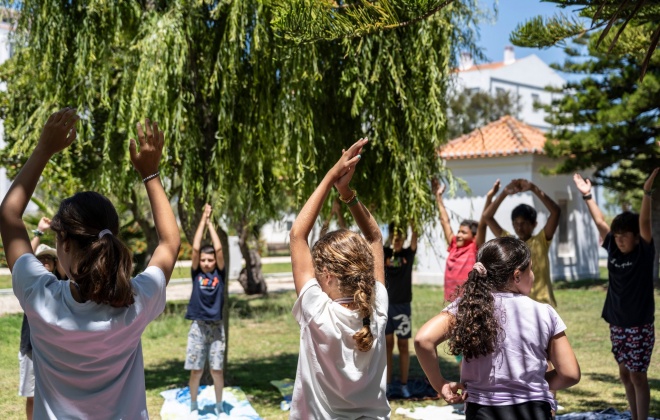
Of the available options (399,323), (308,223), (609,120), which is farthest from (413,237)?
(609,120)

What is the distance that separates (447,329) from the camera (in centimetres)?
331

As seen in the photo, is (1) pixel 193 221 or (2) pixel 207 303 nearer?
(2) pixel 207 303

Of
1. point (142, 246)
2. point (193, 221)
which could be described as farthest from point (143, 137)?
point (142, 246)

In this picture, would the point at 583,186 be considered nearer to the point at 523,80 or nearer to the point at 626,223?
the point at 626,223

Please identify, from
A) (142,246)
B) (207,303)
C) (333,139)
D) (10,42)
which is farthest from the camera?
(142,246)

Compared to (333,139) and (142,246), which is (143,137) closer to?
(333,139)

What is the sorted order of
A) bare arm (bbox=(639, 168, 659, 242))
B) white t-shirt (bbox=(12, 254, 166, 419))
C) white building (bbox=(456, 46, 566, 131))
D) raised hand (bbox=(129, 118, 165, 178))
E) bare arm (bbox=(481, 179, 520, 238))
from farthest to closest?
1. white building (bbox=(456, 46, 566, 131))
2. bare arm (bbox=(481, 179, 520, 238))
3. bare arm (bbox=(639, 168, 659, 242))
4. raised hand (bbox=(129, 118, 165, 178))
5. white t-shirt (bbox=(12, 254, 166, 419))

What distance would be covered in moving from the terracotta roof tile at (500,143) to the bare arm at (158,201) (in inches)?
707

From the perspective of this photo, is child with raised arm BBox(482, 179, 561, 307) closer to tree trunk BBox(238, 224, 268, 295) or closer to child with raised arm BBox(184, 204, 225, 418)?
child with raised arm BBox(184, 204, 225, 418)

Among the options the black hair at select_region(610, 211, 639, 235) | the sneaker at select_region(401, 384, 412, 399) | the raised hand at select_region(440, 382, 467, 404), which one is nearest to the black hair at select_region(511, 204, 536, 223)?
the black hair at select_region(610, 211, 639, 235)

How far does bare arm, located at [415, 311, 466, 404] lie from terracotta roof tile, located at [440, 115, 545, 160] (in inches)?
686

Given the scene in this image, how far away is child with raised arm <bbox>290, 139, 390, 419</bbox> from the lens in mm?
3162

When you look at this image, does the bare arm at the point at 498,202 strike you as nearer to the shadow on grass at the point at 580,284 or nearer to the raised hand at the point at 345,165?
the raised hand at the point at 345,165

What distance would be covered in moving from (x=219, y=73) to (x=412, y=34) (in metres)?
1.97
